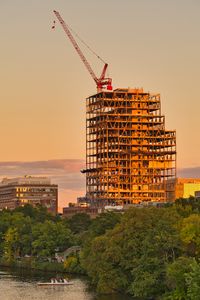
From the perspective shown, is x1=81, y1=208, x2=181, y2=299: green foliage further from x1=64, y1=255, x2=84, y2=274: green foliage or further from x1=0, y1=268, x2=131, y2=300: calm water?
x1=64, y1=255, x2=84, y2=274: green foliage

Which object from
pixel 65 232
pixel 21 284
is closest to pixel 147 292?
pixel 21 284

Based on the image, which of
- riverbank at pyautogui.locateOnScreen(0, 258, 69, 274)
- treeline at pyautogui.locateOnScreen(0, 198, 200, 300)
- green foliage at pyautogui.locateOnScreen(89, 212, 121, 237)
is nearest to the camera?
treeline at pyautogui.locateOnScreen(0, 198, 200, 300)

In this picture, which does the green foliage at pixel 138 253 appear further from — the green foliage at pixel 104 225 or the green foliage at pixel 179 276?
the green foliage at pixel 104 225

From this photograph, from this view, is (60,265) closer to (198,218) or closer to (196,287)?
(198,218)

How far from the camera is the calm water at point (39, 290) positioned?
124m

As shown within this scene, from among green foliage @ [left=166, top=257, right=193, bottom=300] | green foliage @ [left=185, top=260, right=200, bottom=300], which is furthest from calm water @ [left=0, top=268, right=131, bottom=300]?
green foliage @ [left=185, top=260, right=200, bottom=300]

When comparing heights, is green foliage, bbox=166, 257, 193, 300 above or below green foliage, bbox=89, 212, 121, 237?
below

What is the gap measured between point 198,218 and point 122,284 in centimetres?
1365

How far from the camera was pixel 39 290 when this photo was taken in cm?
13450

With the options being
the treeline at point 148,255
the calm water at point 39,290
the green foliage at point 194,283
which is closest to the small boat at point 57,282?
the calm water at point 39,290

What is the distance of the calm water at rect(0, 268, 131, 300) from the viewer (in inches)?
4877

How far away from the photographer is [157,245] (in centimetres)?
11281

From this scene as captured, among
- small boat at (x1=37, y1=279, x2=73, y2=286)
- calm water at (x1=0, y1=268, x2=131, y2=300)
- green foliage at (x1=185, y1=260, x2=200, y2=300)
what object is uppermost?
green foliage at (x1=185, y1=260, x2=200, y2=300)

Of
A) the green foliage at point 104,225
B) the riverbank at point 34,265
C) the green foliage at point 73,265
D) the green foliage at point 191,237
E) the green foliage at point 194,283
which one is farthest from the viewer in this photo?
the riverbank at point 34,265
